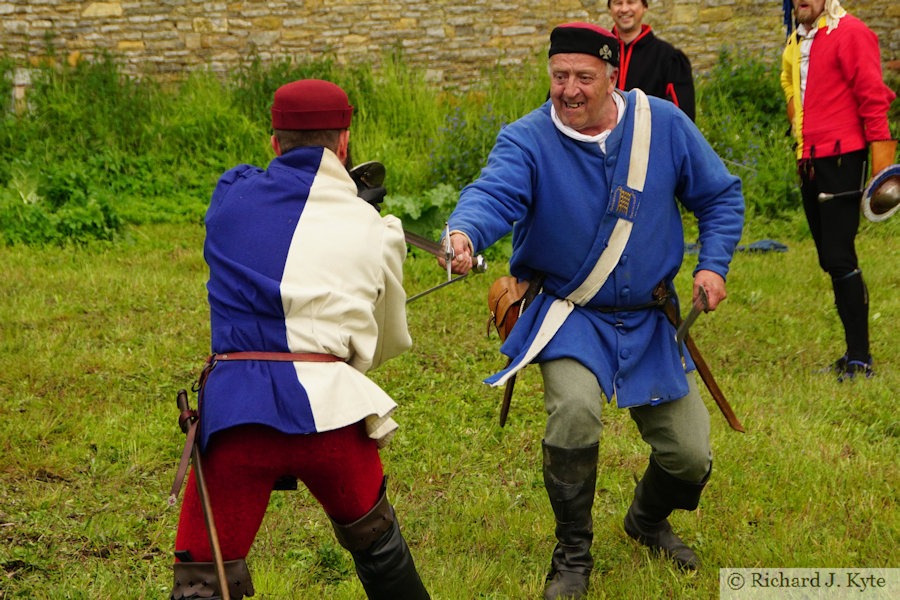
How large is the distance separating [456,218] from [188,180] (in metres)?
7.50

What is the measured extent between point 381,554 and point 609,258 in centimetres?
123

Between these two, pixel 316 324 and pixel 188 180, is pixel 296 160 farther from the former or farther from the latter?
pixel 188 180

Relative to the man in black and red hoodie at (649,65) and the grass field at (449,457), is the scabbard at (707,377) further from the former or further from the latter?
the man in black and red hoodie at (649,65)

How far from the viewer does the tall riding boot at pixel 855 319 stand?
5.45 meters

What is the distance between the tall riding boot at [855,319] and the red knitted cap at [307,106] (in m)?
3.79

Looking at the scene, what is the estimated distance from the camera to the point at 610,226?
321 centimetres

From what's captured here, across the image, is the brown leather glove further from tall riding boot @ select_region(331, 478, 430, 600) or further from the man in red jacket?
tall riding boot @ select_region(331, 478, 430, 600)

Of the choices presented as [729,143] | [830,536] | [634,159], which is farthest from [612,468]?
[729,143]

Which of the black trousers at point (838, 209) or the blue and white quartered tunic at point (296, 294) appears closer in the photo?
the blue and white quartered tunic at point (296, 294)

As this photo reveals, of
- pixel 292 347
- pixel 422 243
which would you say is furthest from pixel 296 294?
pixel 422 243

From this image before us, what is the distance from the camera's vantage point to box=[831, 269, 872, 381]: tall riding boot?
5.45 metres

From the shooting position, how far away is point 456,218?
2979mm

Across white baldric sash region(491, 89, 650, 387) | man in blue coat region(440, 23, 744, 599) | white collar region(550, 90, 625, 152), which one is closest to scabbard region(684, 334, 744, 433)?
man in blue coat region(440, 23, 744, 599)

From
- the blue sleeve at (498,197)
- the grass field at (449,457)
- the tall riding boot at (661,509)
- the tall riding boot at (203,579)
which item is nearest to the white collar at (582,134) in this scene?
the blue sleeve at (498,197)
